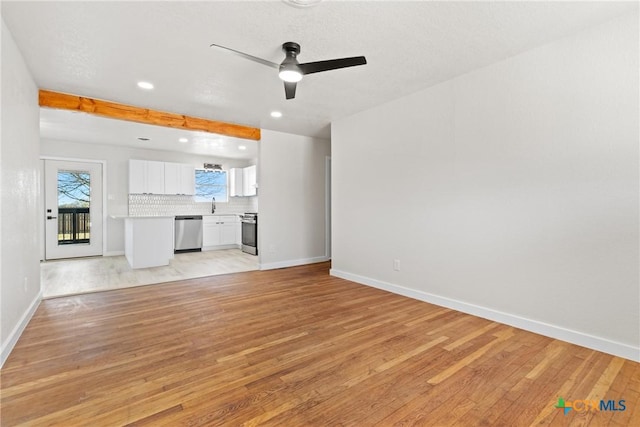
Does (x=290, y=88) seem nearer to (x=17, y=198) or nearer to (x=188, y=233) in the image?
(x=17, y=198)

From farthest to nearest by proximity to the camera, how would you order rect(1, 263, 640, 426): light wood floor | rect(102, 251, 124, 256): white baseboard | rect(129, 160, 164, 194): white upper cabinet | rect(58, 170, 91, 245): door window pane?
rect(129, 160, 164, 194): white upper cabinet → rect(102, 251, 124, 256): white baseboard → rect(58, 170, 91, 245): door window pane → rect(1, 263, 640, 426): light wood floor

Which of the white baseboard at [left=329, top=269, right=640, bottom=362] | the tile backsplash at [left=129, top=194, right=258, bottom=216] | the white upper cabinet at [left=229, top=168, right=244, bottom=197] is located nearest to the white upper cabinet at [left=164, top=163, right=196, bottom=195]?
the tile backsplash at [left=129, top=194, right=258, bottom=216]

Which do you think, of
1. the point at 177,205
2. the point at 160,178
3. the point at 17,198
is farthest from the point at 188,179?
the point at 17,198

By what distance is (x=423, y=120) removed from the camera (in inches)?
136

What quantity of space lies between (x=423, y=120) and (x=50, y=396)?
393 cm

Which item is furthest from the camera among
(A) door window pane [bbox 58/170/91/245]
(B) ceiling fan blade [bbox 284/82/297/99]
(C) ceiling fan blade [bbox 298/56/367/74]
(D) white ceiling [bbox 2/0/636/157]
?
(A) door window pane [bbox 58/170/91/245]

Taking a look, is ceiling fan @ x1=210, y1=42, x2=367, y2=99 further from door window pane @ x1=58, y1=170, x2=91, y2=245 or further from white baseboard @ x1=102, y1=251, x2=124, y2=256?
white baseboard @ x1=102, y1=251, x2=124, y2=256

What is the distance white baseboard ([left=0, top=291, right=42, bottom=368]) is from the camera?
2.09 meters

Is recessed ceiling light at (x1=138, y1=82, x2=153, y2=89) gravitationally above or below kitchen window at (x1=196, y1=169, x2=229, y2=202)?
above

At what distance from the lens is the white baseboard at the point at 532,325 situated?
216cm

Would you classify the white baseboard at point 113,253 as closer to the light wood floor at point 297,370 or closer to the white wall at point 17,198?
the white wall at point 17,198

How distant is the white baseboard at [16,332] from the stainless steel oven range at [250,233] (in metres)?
3.89

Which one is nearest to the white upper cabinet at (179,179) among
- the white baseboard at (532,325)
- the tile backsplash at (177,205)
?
the tile backsplash at (177,205)

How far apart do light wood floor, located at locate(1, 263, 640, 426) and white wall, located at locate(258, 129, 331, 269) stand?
2230mm
